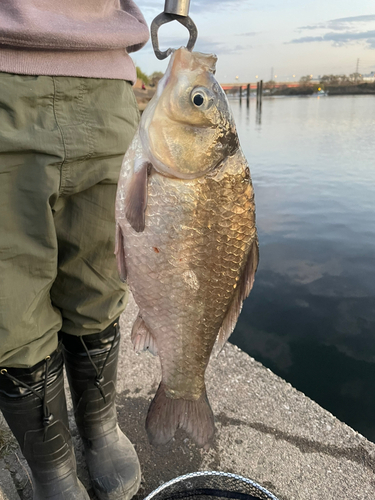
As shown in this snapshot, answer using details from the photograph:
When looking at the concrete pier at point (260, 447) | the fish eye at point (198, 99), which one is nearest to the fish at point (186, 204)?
the fish eye at point (198, 99)

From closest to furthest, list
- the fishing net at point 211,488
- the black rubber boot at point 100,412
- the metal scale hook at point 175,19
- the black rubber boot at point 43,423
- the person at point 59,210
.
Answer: the metal scale hook at point 175,19 → the person at point 59,210 → the black rubber boot at point 43,423 → the fishing net at point 211,488 → the black rubber boot at point 100,412

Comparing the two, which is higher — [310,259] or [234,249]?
[234,249]

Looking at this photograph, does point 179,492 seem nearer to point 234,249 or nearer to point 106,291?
point 106,291

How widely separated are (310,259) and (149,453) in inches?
209

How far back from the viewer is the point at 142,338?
1432 millimetres

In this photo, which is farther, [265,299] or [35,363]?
[265,299]

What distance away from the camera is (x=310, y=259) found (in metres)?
6.76

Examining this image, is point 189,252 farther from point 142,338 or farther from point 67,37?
point 67,37

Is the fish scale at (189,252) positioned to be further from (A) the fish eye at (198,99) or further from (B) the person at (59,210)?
(B) the person at (59,210)

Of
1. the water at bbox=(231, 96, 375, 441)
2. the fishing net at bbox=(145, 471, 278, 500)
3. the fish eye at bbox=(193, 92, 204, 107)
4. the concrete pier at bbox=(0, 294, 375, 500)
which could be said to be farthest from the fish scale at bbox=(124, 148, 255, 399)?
the water at bbox=(231, 96, 375, 441)

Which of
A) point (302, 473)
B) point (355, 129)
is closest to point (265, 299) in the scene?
point (302, 473)

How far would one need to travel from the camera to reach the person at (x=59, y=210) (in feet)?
4.29

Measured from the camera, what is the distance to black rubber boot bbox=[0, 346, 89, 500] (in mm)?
1604

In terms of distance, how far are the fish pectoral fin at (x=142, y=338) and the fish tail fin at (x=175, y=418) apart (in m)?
0.19
